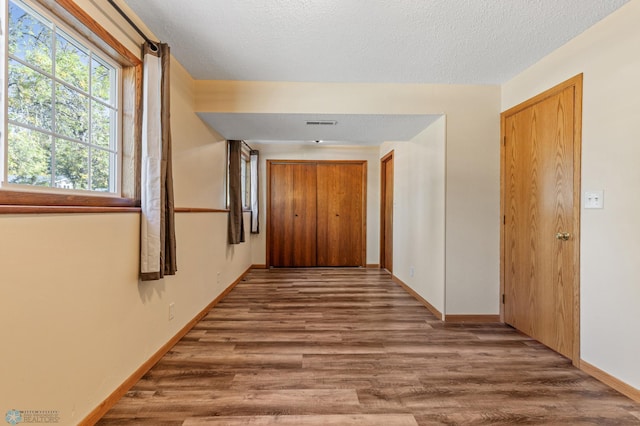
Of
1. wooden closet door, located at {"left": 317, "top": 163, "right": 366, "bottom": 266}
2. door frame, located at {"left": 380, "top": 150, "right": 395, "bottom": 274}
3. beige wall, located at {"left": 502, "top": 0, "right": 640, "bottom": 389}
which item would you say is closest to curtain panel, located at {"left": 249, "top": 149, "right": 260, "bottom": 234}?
wooden closet door, located at {"left": 317, "top": 163, "right": 366, "bottom": 266}

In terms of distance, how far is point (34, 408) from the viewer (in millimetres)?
1133

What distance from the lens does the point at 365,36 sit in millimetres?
2000

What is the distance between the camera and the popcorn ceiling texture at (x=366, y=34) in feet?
5.65

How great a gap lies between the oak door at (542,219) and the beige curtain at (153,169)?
9.11 ft

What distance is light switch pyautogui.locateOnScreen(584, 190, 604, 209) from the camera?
6.01 ft

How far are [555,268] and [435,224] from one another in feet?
3.47

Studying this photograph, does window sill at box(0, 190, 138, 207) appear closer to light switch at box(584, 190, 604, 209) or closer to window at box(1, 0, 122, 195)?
window at box(1, 0, 122, 195)

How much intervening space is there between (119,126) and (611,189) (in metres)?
3.02

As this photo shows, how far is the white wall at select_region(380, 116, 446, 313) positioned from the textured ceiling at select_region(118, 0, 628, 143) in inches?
26.2

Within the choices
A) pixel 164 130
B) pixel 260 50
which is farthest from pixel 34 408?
pixel 260 50

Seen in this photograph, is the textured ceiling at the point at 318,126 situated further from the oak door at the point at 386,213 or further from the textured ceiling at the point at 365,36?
the oak door at the point at 386,213

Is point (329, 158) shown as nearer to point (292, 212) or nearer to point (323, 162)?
point (323, 162)

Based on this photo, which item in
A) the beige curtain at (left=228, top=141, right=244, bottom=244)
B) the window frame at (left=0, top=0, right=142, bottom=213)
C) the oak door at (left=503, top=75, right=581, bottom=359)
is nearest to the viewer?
the window frame at (left=0, top=0, right=142, bottom=213)

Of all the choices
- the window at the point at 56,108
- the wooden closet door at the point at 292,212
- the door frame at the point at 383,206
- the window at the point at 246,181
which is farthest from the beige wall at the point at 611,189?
the window at the point at 246,181
